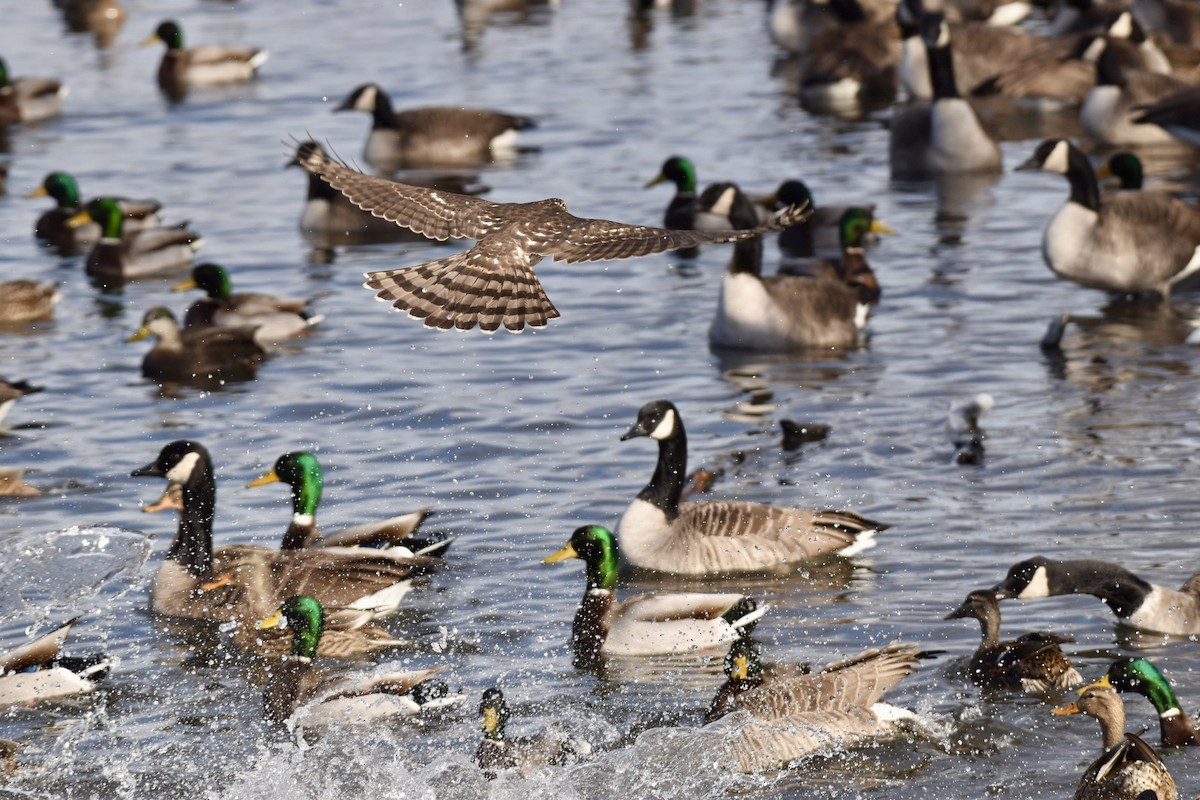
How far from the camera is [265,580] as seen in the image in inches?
447

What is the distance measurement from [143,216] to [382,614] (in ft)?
34.4

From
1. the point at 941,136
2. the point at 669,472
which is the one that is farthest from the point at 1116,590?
the point at 941,136

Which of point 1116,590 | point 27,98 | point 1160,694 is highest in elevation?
point 27,98

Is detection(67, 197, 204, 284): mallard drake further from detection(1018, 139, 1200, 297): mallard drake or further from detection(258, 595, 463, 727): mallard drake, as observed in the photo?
detection(258, 595, 463, 727): mallard drake

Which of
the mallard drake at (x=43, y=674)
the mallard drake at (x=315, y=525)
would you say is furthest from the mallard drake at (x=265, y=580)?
the mallard drake at (x=43, y=674)

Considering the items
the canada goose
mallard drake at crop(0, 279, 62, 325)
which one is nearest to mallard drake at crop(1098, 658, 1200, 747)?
mallard drake at crop(0, 279, 62, 325)

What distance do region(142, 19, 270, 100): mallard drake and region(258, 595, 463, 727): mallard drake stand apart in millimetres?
20012

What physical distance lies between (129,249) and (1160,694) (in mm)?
13290

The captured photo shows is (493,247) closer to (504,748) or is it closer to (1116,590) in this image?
(504,748)

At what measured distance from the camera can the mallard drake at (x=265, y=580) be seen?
11.2 metres

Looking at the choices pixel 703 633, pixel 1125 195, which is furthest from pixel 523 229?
pixel 1125 195

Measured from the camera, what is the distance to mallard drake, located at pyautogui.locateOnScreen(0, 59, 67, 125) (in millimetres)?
26812

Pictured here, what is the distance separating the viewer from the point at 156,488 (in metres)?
13.6

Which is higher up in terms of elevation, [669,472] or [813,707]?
[669,472]
